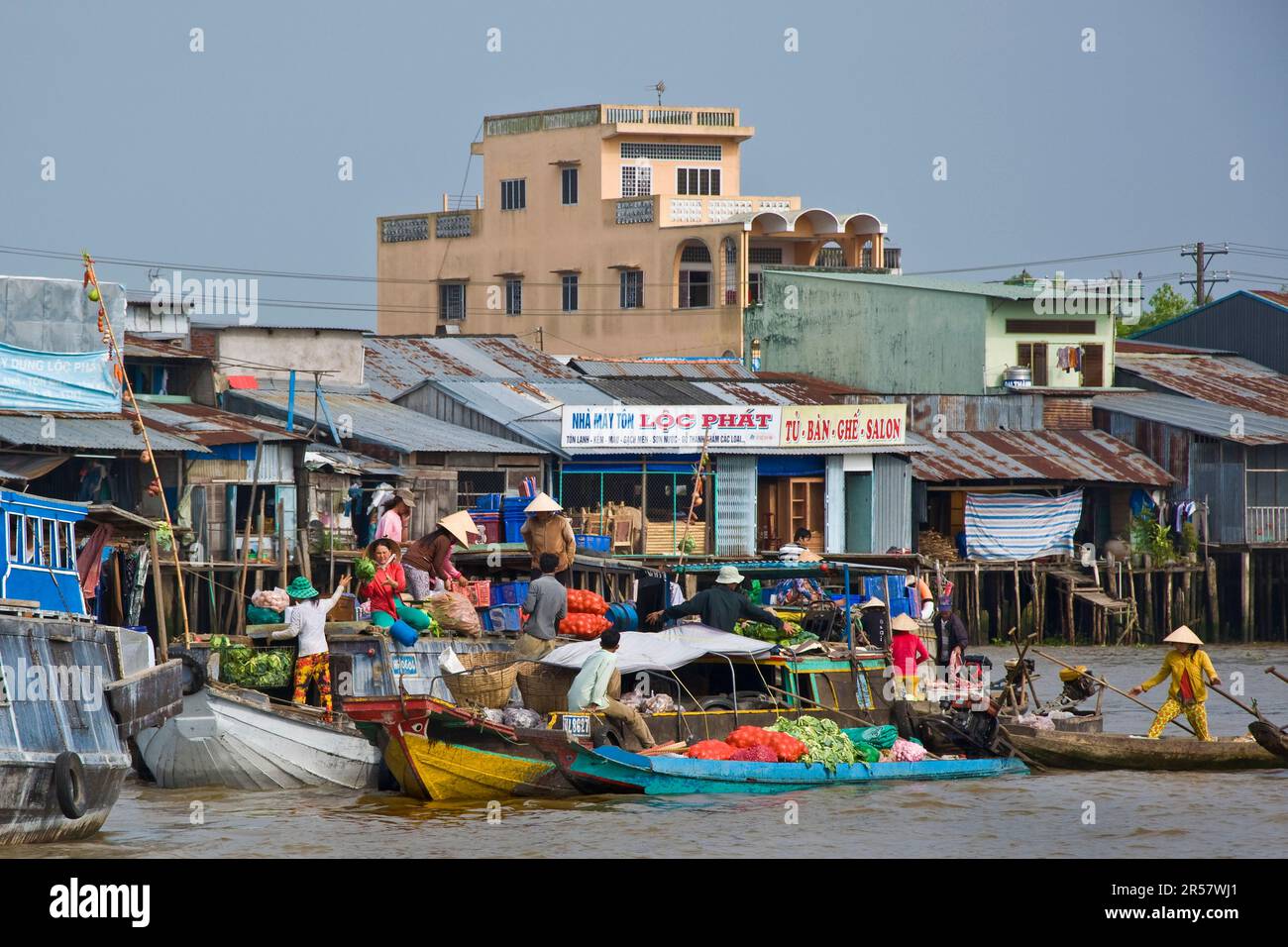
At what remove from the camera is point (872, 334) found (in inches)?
1748

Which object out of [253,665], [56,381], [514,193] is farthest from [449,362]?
[253,665]

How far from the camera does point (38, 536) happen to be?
15.2 metres

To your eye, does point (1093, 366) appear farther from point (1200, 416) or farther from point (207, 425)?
point (207, 425)

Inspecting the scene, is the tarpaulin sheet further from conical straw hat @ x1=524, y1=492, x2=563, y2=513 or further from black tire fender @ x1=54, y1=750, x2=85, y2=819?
black tire fender @ x1=54, y1=750, x2=85, y2=819

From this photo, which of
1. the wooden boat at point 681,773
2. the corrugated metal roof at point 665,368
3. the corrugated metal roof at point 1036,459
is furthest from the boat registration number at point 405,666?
the corrugated metal roof at point 665,368

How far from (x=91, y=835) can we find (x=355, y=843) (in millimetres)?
2050

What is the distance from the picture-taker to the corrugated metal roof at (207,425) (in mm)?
30609

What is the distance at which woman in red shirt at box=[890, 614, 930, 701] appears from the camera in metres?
20.8

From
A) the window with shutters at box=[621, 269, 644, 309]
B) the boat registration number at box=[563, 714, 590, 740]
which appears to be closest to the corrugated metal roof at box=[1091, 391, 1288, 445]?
the window with shutters at box=[621, 269, 644, 309]

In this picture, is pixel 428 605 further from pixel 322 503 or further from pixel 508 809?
pixel 322 503

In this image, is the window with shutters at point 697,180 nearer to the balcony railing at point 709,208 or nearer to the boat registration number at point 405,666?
the balcony railing at point 709,208

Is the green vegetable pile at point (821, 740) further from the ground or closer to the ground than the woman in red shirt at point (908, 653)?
closer to the ground

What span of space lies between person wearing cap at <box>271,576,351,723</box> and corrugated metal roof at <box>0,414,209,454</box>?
32.3 feet

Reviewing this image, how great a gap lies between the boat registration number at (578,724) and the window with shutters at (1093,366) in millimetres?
28301
